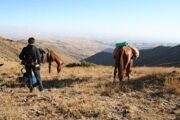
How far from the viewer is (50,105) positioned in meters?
11.4

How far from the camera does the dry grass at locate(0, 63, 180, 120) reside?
34.4 ft

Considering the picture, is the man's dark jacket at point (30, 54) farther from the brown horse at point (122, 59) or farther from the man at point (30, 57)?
the brown horse at point (122, 59)

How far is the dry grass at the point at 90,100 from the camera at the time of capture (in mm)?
10477

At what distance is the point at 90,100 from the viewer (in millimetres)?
12070

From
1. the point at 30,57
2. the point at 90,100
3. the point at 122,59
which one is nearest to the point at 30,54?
the point at 30,57

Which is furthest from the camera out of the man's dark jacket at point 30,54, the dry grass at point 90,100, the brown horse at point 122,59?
the brown horse at point 122,59

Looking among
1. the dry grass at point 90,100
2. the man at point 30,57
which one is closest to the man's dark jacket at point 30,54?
the man at point 30,57

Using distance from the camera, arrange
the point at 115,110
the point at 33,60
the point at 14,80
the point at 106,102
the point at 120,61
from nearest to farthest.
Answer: the point at 115,110 → the point at 106,102 → the point at 33,60 → the point at 120,61 → the point at 14,80

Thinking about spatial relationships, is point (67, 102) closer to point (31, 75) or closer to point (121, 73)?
point (31, 75)

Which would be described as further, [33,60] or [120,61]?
[120,61]

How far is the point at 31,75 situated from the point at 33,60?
587mm

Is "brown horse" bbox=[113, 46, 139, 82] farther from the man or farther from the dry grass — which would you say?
the man

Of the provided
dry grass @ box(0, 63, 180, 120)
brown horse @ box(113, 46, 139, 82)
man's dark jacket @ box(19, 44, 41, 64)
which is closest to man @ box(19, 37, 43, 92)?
man's dark jacket @ box(19, 44, 41, 64)

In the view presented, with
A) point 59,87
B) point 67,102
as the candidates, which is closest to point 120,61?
point 59,87
